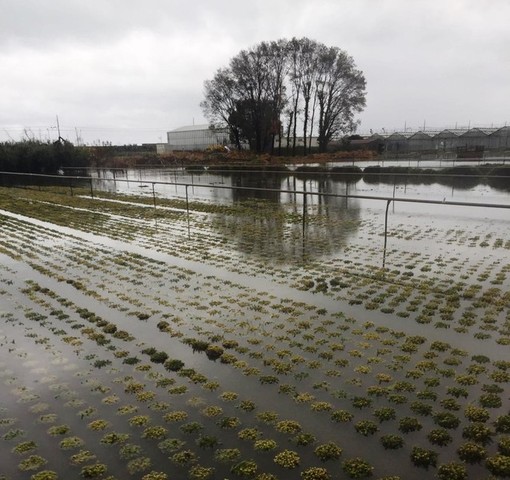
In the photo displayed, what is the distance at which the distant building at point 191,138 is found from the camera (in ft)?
226

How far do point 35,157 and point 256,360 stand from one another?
119ft

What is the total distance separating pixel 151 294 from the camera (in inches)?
285

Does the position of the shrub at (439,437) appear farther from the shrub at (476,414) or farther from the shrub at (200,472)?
the shrub at (200,472)

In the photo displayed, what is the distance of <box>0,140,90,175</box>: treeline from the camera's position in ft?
115

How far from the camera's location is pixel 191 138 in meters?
72.4

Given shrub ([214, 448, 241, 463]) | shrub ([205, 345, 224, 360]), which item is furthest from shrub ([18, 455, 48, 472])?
shrub ([205, 345, 224, 360])

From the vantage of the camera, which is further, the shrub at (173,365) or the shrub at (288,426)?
A: the shrub at (173,365)

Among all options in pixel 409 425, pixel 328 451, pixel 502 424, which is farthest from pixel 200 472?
pixel 502 424

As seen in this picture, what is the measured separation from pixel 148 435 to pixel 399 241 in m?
8.90

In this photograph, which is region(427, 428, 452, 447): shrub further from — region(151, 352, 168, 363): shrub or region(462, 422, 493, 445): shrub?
region(151, 352, 168, 363): shrub

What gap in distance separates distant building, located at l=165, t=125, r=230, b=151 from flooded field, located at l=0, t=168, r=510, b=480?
192 ft

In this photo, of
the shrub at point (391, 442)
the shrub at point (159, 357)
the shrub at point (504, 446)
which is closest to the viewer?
the shrub at point (504, 446)

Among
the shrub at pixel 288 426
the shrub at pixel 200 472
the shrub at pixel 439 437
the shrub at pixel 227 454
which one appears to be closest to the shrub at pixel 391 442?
the shrub at pixel 439 437

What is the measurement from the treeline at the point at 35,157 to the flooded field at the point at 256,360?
27.8 metres
